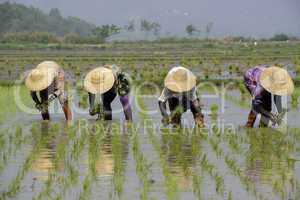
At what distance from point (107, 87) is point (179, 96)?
3.85ft

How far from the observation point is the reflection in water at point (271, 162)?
6645 millimetres

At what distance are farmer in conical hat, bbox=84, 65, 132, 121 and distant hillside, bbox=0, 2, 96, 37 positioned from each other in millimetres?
69905

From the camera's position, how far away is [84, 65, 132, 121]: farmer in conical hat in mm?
11125

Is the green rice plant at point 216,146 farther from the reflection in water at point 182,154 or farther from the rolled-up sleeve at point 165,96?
the rolled-up sleeve at point 165,96

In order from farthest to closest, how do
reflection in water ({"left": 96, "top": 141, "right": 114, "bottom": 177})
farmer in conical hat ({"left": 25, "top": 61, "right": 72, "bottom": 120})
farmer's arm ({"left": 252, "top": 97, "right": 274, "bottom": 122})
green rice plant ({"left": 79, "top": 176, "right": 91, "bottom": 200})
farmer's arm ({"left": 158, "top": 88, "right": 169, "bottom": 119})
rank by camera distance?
1. farmer in conical hat ({"left": 25, "top": 61, "right": 72, "bottom": 120})
2. farmer's arm ({"left": 252, "top": 97, "right": 274, "bottom": 122})
3. farmer's arm ({"left": 158, "top": 88, "right": 169, "bottom": 119})
4. reflection in water ({"left": 96, "top": 141, "right": 114, "bottom": 177})
5. green rice plant ({"left": 79, "top": 176, "right": 91, "bottom": 200})

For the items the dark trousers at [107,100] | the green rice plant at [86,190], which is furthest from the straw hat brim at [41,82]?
the green rice plant at [86,190]

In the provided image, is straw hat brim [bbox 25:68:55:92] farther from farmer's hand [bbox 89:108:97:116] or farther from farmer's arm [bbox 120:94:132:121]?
farmer's arm [bbox 120:94:132:121]

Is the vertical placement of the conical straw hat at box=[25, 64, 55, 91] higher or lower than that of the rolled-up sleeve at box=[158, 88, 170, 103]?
higher

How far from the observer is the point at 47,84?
1123cm

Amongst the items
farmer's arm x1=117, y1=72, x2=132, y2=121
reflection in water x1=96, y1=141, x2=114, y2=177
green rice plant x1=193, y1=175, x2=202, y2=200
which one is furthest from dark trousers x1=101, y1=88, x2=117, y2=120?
green rice plant x1=193, y1=175, x2=202, y2=200

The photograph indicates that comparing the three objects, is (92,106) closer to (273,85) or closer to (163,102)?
(163,102)

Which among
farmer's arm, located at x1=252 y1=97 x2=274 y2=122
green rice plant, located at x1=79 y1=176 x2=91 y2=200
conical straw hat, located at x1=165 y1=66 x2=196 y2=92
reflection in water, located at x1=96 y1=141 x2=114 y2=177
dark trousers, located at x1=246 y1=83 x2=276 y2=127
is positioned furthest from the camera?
dark trousers, located at x1=246 y1=83 x2=276 y2=127

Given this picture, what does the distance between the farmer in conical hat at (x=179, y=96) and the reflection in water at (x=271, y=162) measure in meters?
0.76

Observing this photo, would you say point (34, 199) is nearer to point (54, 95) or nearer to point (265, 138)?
point (265, 138)
